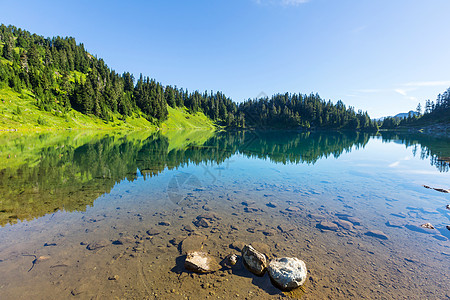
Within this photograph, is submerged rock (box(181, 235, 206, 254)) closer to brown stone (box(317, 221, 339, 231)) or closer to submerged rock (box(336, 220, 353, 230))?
brown stone (box(317, 221, 339, 231))

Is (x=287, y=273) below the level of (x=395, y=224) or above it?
above

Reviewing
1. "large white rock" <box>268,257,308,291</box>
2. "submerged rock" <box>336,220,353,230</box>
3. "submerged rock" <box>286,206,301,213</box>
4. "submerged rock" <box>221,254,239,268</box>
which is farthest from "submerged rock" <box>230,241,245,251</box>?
"submerged rock" <box>336,220,353,230</box>

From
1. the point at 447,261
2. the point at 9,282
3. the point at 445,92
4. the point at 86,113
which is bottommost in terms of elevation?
the point at 447,261

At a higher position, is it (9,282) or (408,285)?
(9,282)

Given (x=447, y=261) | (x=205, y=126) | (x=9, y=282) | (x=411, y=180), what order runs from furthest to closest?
(x=205, y=126) → (x=411, y=180) → (x=447, y=261) → (x=9, y=282)

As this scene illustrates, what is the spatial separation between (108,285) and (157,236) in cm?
330

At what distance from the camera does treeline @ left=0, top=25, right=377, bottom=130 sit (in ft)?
325

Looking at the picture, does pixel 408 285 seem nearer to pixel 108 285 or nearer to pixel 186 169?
pixel 108 285

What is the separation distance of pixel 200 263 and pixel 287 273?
3440mm

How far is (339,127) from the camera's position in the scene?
19638 centimetres

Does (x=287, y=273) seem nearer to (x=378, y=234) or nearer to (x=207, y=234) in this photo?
(x=207, y=234)

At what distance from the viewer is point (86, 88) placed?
4382 inches

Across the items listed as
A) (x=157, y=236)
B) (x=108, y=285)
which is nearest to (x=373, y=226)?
(x=157, y=236)

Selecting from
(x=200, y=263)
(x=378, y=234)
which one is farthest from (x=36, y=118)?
(x=378, y=234)
